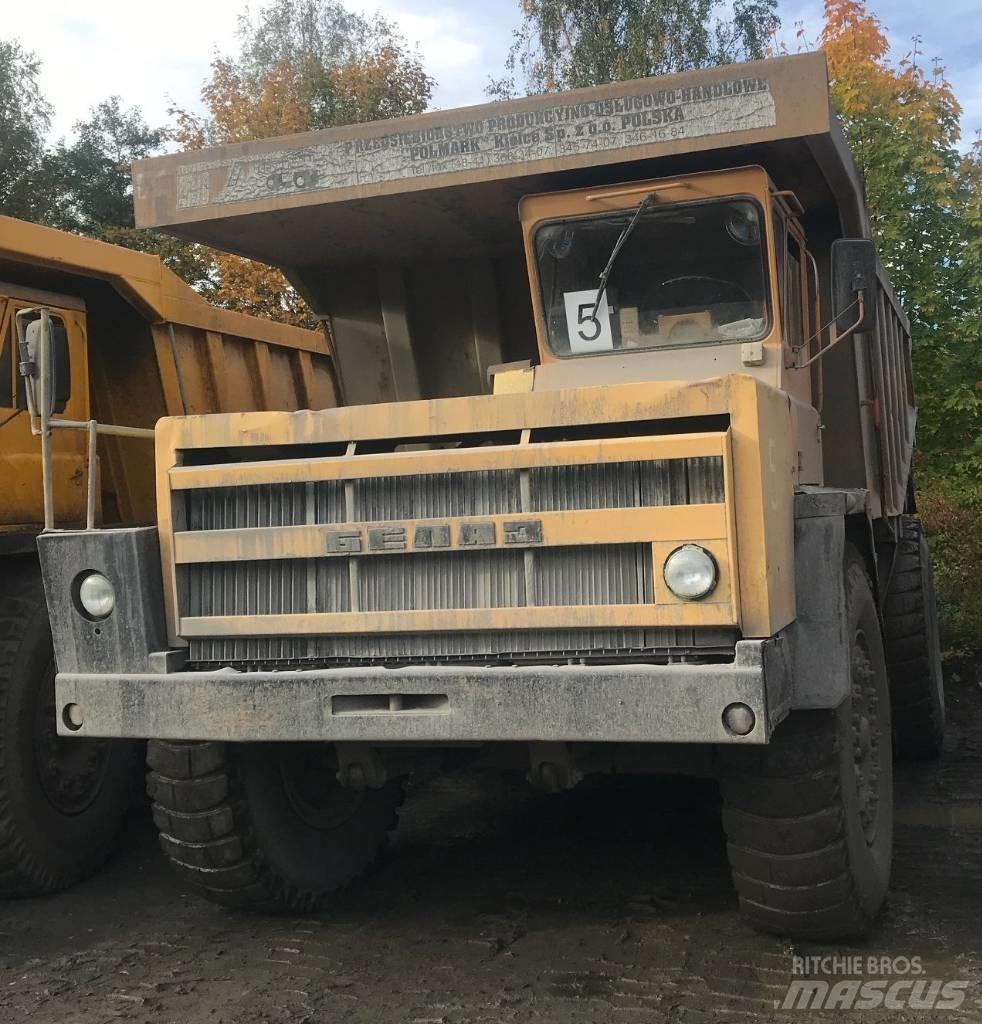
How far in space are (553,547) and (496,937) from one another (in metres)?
1.53

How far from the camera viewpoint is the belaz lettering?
12.1 ft

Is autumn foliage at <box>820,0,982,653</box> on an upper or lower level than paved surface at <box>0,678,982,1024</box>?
upper

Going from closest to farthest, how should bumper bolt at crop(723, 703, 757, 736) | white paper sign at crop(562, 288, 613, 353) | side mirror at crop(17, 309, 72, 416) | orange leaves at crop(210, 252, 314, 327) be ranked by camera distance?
bumper bolt at crop(723, 703, 757, 736), side mirror at crop(17, 309, 72, 416), white paper sign at crop(562, 288, 613, 353), orange leaves at crop(210, 252, 314, 327)

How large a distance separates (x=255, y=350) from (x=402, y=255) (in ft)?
5.28

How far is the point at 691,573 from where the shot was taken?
3.51m

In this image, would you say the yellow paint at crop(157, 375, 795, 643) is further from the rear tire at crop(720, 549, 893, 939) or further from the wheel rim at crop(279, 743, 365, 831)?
the wheel rim at crop(279, 743, 365, 831)

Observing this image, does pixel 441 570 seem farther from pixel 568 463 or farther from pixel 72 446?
pixel 72 446

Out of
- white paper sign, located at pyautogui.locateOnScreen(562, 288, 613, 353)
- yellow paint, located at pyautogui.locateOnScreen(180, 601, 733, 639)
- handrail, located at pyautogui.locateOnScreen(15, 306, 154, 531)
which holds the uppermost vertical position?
white paper sign, located at pyautogui.locateOnScreen(562, 288, 613, 353)

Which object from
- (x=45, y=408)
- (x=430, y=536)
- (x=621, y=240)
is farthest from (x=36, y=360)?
(x=621, y=240)

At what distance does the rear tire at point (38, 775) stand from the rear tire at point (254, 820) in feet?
2.95

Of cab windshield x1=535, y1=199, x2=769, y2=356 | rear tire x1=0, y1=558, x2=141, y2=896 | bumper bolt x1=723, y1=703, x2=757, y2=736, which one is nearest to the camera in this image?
bumper bolt x1=723, y1=703, x2=757, y2=736

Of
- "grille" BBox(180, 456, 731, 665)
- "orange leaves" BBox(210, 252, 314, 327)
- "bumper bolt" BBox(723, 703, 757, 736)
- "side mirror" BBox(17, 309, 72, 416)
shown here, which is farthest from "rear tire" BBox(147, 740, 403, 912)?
"orange leaves" BBox(210, 252, 314, 327)

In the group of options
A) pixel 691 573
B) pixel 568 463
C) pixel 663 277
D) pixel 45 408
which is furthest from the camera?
pixel 663 277

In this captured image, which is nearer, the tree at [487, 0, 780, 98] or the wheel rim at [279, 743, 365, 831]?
the wheel rim at [279, 743, 365, 831]
